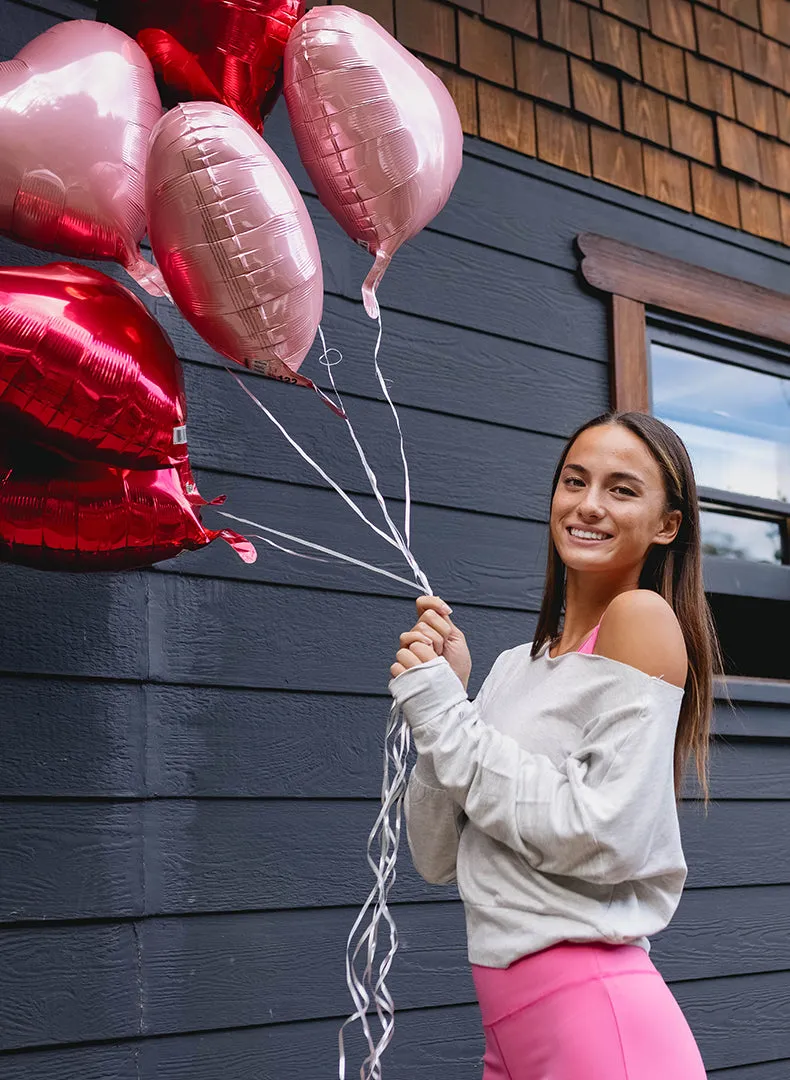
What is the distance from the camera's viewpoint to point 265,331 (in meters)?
1.54

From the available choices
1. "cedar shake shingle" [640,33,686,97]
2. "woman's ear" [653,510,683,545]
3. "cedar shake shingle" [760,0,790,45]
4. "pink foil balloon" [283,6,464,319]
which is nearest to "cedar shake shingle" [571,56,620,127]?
"cedar shake shingle" [640,33,686,97]

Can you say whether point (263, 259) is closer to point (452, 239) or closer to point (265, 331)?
point (265, 331)

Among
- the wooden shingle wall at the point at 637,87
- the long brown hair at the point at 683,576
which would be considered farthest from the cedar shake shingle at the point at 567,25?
the long brown hair at the point at 683,576

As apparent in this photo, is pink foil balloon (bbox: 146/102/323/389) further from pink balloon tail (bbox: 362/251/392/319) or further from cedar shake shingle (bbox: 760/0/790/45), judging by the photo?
cedar shake shingle (bbox: 760/0/790/45)

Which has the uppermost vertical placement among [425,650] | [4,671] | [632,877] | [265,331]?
[265,331]

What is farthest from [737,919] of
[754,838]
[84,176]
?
[84,176]

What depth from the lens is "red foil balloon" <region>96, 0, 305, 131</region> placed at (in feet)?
5.51

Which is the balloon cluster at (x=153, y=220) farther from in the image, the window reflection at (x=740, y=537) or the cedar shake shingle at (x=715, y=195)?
the window reflection at (x=740, y=537)

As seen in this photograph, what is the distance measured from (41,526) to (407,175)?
70 centimetres

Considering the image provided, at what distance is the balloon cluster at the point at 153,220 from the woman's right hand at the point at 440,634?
329 millimetres

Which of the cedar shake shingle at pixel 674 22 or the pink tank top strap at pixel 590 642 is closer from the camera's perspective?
the pink tank top strap at pixel 590 642

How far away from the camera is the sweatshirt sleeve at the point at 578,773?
1.27 m

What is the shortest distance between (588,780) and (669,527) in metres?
0.36

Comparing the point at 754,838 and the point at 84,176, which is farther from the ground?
the point at 84,176
